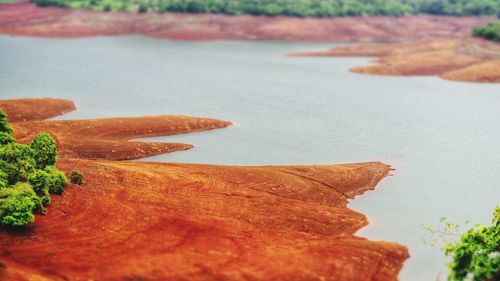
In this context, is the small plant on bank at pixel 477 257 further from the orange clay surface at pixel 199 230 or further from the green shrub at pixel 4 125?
the green shrub at pixel 4 125

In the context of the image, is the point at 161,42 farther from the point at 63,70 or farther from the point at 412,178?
the point at 412,178

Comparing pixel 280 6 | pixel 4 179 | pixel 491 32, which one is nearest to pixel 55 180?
pixel 4 179

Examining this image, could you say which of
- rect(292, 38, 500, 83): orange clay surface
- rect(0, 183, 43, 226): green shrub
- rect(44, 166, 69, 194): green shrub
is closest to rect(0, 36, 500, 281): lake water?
rect(292, 38, 500, 83): orange clay surface

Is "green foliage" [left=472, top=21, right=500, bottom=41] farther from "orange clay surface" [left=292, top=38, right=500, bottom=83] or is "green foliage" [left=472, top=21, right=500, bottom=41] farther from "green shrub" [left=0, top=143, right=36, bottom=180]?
"green shrub" [left=0, top=143, right=36, bottom=180]

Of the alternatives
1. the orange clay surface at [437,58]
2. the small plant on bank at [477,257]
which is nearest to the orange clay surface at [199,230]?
the small plant on bank at [477,257]

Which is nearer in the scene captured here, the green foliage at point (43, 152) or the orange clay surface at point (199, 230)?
the orange clay surface at point (199, 230)

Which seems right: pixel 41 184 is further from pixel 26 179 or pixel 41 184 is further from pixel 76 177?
pixel 76 177
